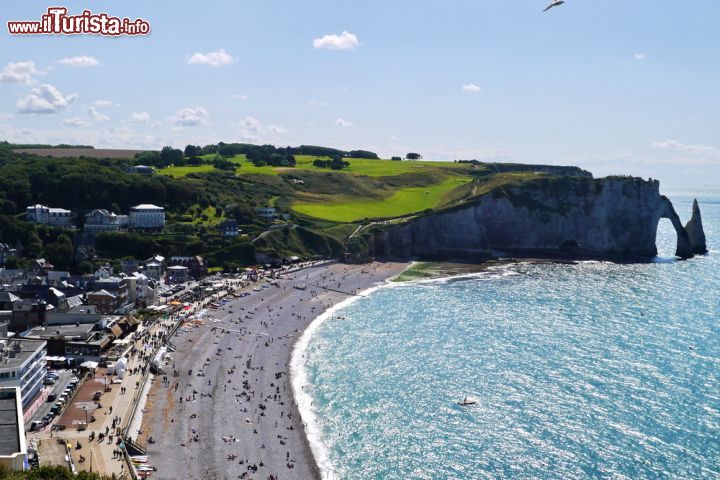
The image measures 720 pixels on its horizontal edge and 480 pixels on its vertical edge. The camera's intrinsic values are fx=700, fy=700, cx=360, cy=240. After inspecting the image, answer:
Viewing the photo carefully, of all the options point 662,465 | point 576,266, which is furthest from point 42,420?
point 576,266

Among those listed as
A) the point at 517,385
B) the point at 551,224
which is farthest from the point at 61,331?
the point at 551,224

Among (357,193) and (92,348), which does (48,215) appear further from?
(357,193)

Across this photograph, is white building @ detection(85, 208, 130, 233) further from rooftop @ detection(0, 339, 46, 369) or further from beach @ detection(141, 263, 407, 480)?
rooftop @ detection(0, 339, 46, 369)

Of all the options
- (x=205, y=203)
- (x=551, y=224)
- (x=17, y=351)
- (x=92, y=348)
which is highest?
(x=205, y=203)

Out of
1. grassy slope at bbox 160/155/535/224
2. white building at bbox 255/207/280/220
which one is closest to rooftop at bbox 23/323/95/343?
white building at bbox 255/207/280/220

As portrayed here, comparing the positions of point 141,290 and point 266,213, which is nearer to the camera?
point 141,290
